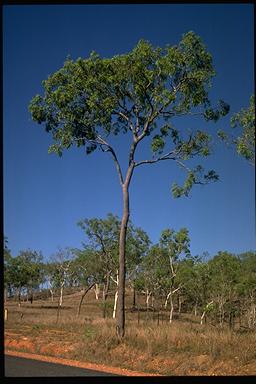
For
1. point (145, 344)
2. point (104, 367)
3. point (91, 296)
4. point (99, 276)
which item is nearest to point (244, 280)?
point (99, 276)

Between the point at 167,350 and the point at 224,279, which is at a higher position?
the point at 224,279

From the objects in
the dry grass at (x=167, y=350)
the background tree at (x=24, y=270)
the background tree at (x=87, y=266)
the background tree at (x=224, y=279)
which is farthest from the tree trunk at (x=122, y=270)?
the background tree at (x=24, y=270)

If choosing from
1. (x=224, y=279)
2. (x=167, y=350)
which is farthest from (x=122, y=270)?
(x=224, y=279)

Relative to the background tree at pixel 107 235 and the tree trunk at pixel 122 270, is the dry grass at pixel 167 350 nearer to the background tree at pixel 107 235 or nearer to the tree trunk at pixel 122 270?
the tree trunk at pixel 122 270

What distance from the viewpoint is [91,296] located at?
8831 cm

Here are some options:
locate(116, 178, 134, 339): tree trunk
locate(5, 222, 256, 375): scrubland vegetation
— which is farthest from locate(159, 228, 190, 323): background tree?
locate(116, 178, 134, 339): tree trunk

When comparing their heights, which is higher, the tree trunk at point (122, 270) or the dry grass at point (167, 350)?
the tree trunk at point (122, 270)

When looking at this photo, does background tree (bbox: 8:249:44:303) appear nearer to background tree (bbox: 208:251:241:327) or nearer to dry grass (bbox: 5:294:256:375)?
background tree (bbox: 208:251:241:327)

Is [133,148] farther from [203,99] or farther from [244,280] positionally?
[244,280]

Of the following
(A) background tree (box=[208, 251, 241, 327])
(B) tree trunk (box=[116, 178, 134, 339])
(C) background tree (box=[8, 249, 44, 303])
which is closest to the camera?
(B) tree trunk (box=[116, 178, 134, 339])

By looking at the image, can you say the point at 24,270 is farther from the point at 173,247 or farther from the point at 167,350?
the point at 167,350

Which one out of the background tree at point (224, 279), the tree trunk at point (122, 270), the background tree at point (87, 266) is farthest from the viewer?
the background tree at point (87, 266)
